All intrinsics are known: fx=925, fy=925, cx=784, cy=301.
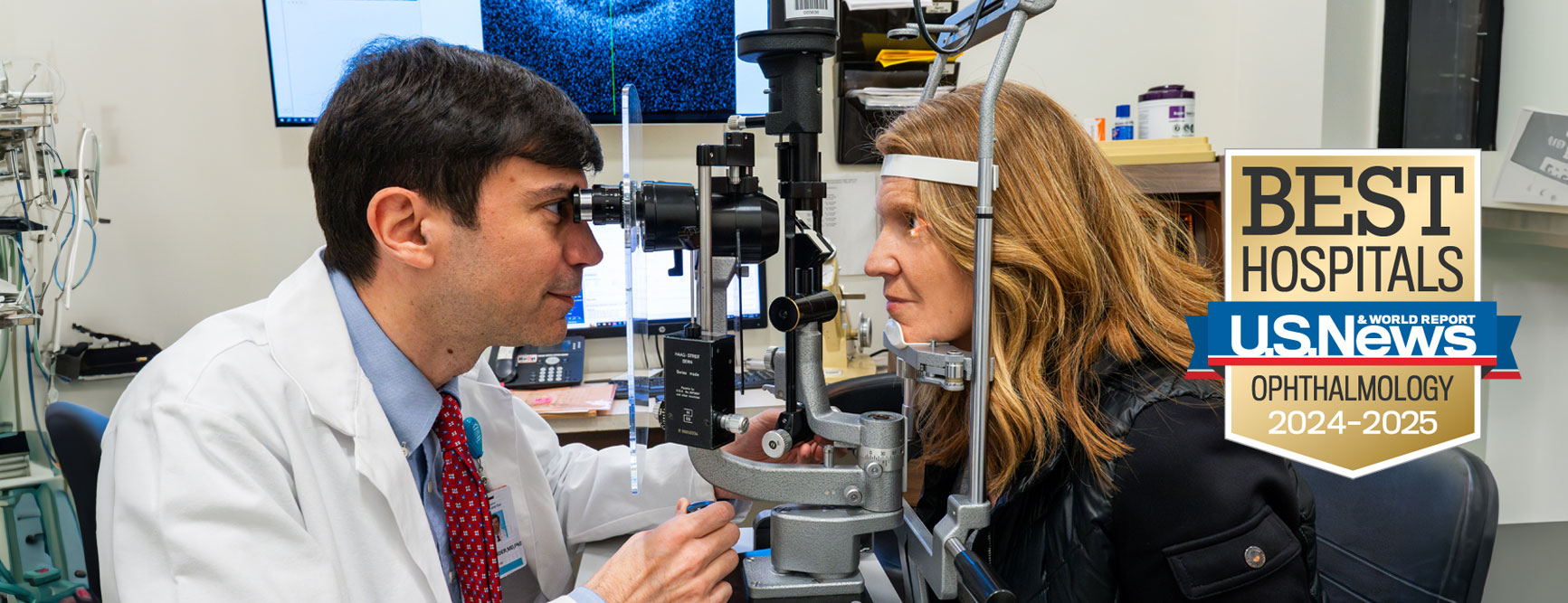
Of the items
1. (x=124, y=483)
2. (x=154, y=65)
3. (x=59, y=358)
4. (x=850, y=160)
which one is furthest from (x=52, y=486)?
(x=850, y=160)

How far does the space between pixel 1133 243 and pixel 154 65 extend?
2656 mm

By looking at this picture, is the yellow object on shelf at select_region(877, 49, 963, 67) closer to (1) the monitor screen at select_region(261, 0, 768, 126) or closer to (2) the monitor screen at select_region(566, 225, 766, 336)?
(1) the monitor screen at select_region(261, 0, 768, 126)

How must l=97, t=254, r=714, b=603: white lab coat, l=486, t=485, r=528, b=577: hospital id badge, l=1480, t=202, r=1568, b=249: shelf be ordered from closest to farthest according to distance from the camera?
1. l=97, t=254, r=714, b=603: white lab coat
2. l=486, t=485, r=528, b=577: hospital id badge
3. l=1480, t=202, r=1568, b=249: shelf

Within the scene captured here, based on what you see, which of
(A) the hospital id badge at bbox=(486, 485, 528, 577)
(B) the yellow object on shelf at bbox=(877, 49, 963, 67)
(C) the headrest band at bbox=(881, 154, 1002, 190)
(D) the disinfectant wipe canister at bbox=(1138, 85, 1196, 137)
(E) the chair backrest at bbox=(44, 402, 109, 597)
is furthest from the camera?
(B) the yellow object on shelf at bbox=(877, 49, 963, 67)

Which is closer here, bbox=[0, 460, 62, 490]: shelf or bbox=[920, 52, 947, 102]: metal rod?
bbox=[920, 52, 947, 102]: metal rod

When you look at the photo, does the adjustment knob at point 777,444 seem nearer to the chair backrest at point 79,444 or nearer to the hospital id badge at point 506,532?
the hospital id badge at point 506,532

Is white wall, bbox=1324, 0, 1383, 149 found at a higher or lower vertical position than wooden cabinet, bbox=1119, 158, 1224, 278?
higher

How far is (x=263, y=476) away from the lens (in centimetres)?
96

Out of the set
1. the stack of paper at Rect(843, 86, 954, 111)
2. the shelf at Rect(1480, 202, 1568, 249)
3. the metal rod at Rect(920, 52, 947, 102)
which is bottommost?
the shelf at Rect(1480, 202, 1568, 249)

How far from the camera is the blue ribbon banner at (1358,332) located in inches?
48.2

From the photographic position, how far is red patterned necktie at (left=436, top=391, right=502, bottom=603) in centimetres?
117

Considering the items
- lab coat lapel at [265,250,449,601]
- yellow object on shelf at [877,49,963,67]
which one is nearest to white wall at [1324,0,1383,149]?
yellow object on shelf at [877,49,963,67]

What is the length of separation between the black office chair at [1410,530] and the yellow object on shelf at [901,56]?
157cm

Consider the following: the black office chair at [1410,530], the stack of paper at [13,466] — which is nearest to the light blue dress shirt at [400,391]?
the black office chair at [1410,530]
